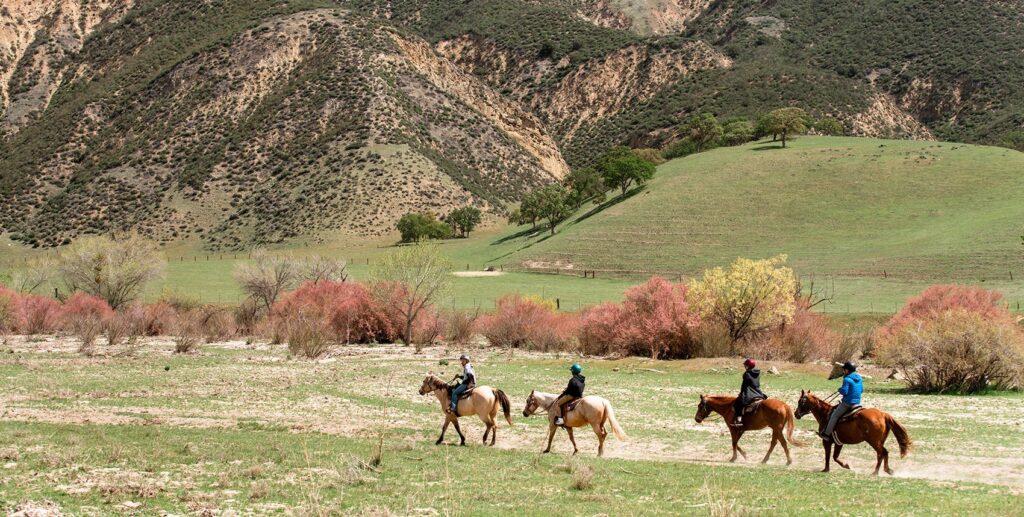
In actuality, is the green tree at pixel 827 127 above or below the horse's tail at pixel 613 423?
above

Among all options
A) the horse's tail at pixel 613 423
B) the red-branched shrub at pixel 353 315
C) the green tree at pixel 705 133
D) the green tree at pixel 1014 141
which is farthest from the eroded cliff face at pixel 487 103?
the horse's tail at pixel 613 423

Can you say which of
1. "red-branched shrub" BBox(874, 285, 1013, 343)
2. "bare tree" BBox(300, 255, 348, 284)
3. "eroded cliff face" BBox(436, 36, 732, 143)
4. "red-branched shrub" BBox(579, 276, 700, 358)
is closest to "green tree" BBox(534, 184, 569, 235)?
"bare tree" BBox(300, 255, 348, 284)

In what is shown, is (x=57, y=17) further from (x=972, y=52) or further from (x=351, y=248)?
(x=972, y=52)

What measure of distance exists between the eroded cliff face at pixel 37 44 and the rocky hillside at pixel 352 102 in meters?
0.44

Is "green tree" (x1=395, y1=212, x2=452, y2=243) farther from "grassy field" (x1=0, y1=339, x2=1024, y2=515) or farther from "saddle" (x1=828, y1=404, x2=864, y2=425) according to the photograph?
"saddle" (x1=828, y1=404, x2=864, y2=425)

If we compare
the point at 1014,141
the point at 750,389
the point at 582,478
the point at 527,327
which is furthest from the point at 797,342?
the point at 1014,141

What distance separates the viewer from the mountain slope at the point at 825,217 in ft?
241

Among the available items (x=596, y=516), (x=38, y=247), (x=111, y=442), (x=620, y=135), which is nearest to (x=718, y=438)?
(x=596, y=516)

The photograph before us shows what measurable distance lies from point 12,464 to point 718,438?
14.5 m

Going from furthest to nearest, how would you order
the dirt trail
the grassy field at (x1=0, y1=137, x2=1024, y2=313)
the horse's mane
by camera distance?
1. the grassy field at (x1=0, y1=137, x2=1024, y2=313)
2. the horse's mane
3. the dirt trail

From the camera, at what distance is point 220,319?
55656 mm

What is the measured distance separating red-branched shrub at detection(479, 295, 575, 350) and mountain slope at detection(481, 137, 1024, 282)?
26.7m

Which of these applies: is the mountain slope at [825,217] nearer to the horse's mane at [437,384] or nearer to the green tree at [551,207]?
the green tree at [551,207]

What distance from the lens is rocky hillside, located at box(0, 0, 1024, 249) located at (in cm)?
11700
